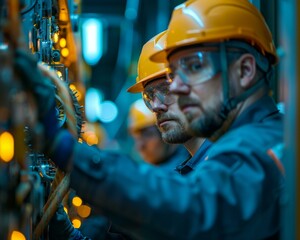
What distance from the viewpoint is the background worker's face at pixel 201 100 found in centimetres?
366

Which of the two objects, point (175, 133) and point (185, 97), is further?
point (175, 133)

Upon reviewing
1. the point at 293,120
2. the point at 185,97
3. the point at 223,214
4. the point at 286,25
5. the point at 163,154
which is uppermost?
the point at 286,25

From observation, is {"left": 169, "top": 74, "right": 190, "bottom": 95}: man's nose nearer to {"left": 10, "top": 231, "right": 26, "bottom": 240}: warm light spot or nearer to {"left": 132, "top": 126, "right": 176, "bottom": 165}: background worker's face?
{"left": 10, "top": 231, "right": 26, "bottom": 240}: warm light spot

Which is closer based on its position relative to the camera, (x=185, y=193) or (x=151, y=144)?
(x=185, y=193)

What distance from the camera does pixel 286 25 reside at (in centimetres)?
266

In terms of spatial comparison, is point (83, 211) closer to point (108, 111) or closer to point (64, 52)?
point (64, 52)

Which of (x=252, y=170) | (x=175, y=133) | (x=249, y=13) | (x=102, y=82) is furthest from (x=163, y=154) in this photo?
(x=102, y=82)

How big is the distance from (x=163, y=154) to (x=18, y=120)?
7.38 metres

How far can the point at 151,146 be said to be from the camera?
10.3 metres

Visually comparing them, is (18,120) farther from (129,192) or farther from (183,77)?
(183,77)

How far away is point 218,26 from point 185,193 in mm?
1051

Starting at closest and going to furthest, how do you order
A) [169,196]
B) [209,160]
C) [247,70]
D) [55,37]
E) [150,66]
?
[169,196]
[209,160]
[247,70]
[55,37]
[150,66]

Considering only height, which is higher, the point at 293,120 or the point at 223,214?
the point at 293,120

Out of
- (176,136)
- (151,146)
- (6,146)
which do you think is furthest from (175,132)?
(151,146)
